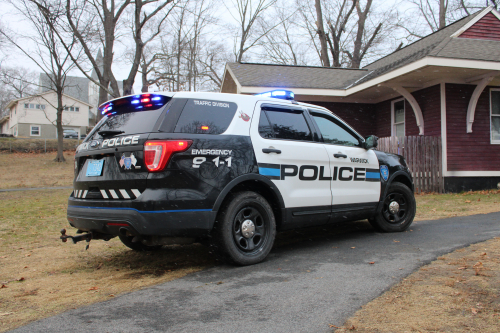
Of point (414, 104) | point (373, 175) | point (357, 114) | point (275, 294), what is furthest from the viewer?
point (357, 114)

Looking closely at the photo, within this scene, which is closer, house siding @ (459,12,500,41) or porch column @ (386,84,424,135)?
porch column @ (386,84,424,135)

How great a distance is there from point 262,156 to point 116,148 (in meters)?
1.49

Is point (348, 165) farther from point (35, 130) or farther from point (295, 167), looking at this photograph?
point (35, 130)

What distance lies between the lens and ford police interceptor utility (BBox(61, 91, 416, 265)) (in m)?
3.79

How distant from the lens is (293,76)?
16.0 metres

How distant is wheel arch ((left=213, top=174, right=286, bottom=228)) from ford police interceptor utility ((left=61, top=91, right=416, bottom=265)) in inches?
0.4

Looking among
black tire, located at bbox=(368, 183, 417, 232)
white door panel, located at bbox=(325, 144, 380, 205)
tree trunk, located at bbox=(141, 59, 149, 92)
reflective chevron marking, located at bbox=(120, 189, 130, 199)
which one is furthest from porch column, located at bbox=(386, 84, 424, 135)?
tree trunk, located at bbox=(141, 59, 149, 92)

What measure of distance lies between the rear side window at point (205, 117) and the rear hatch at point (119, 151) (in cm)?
21

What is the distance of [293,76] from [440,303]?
13.7m

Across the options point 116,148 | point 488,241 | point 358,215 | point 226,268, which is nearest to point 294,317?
point 226,268

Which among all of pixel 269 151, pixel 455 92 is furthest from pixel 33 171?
pixel 269 151

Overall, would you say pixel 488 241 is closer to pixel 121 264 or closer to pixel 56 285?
pixel 121 264

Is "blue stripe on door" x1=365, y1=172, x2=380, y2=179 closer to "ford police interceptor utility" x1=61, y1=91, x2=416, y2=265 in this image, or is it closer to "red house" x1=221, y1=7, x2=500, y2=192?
"ford police interceptor utility" x1=61, y1=91, x2=416, y2=265

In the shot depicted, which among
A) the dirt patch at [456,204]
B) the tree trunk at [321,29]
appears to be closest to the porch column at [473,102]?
the dirt patch at [456,204]
